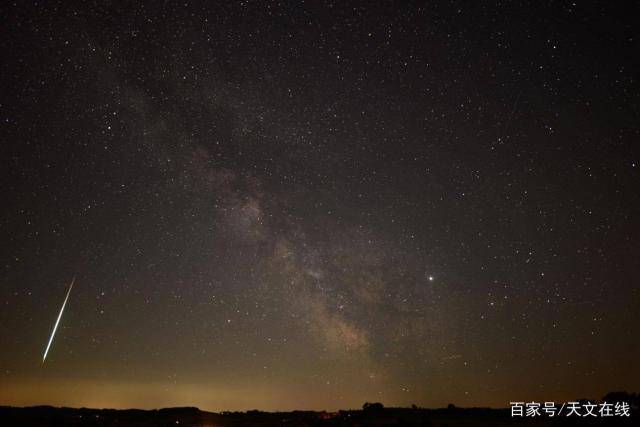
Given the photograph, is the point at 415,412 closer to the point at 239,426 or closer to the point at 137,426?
the point at 239,426

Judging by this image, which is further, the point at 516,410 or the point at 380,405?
the point at 380,405

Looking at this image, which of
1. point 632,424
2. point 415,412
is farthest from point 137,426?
point 632,424

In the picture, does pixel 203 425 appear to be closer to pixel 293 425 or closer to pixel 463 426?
pixel 293 425

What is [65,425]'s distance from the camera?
1486 inches

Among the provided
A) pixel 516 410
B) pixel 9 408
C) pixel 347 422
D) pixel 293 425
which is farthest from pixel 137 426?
pixel 9 408

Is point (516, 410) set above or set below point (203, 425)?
above

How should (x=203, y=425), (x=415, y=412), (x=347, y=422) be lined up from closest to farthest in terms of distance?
1. (x=347, y=422)
2. (x=203, y=425)
3. (x=415, y=412)

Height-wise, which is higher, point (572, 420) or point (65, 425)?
point (572, 420)

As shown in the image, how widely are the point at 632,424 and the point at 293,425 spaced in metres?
21.1

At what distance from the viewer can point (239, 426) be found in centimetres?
3916

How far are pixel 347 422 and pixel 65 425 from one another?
869 inches

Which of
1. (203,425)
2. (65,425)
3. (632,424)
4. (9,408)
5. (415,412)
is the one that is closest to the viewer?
(632,424)

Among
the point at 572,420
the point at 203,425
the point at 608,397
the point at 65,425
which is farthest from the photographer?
the point at 203,425

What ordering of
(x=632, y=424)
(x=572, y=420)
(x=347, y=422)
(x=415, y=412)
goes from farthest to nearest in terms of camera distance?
(x=415, y=412), (x=347, y=422), (x=572, y=420), (x=632, y=424)
